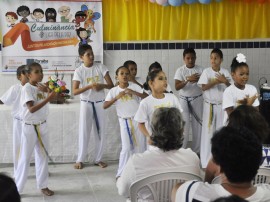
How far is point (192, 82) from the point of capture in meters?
5.41

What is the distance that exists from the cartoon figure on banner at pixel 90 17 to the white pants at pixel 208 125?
2066 mm

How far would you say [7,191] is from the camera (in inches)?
53.5

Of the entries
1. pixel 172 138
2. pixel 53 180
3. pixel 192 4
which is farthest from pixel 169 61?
pixel 172 138

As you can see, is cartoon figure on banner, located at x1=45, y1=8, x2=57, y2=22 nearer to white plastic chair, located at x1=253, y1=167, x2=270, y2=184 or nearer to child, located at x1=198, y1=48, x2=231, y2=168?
child, located at x1=198, y1=48, x2=231, y2=168

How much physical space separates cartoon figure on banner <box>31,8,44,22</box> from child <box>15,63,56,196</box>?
6.55 ft

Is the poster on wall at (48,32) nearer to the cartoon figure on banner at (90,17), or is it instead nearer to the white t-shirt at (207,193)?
the cartoon figure on banner at (90,17)

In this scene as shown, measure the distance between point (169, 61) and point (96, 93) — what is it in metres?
1.64

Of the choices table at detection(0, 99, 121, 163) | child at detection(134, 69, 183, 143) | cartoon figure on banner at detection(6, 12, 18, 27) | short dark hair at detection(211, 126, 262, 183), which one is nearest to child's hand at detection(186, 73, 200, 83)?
table at detection(0, 99, 121, 163)

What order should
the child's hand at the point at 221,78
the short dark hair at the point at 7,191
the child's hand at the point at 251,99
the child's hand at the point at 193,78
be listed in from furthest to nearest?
the child's hand at the point at 193,78 → the child's hand at the point at 221,78 → the child's hand at the point at 251,99 → the short dark hair at the point at 7,191

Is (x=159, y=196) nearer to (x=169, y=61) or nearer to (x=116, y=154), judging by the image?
(x=116, y=154)

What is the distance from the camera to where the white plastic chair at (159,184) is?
2.25 m

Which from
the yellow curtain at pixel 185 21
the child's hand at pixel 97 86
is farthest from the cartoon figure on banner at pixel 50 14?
the child's hand at pixel 97 86

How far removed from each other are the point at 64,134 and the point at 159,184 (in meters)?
3.22

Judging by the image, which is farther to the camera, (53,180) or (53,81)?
(53,81)
